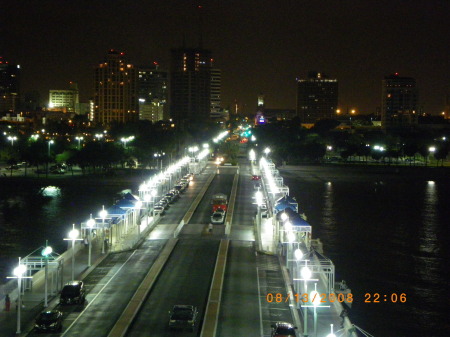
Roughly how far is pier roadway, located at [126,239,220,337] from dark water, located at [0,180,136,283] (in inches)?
159

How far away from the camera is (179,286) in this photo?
1279 cm

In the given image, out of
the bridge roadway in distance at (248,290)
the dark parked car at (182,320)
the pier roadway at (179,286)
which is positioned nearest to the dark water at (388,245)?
the bridge roadway in distance at (248,290)

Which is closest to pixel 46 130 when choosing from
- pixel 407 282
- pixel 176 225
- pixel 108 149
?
pixel 108 149

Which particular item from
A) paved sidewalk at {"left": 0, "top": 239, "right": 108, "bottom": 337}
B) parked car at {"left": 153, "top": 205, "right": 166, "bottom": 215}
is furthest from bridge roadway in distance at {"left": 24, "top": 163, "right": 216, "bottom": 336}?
parked car at {"left": 153, "top": 205, "right": 166, "bottom": 215}

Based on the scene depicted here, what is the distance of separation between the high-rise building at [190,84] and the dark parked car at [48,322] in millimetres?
109434

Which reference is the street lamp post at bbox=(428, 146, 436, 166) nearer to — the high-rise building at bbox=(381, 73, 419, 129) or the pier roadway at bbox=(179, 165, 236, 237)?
the pier roadway at bbox=(179, 165, 236, 237)

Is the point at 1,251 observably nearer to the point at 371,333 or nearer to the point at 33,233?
the point at 33,233

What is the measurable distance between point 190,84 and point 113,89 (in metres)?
22.7

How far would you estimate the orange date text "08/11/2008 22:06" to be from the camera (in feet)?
37.5

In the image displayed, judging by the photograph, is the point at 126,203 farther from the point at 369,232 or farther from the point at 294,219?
the point at 369,232

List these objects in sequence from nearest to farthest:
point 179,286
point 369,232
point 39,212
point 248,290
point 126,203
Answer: point 248,290 → point 179,286 → point 126,203 → point 369,232 → point 39,212

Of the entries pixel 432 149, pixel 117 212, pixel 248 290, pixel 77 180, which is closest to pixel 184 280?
pixel 248 290

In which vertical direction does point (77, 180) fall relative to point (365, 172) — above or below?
below

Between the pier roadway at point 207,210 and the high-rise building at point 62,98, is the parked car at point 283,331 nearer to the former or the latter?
the pier roadway at point 207,210
